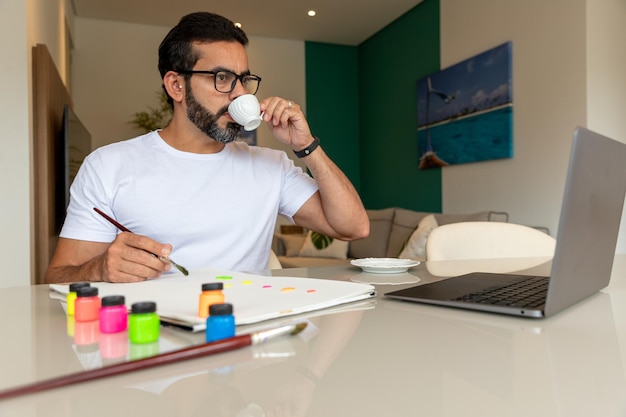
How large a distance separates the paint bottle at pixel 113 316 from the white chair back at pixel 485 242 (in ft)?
4.18

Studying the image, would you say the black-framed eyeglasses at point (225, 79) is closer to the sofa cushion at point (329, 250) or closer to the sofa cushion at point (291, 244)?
the sofa cushion at point (329, 250)

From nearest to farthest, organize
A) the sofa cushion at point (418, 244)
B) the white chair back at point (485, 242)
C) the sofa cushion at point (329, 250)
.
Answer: the white chair back at point (485, 242)
the sofa cushion at point (418, 244)
the sofa cushion at point (329, 250)

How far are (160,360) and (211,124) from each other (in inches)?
41.3

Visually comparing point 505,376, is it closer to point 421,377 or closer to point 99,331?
point 421,377

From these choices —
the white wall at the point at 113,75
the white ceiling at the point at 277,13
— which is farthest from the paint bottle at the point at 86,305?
the white wall at the point at 113,75

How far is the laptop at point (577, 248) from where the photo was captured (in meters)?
0.60

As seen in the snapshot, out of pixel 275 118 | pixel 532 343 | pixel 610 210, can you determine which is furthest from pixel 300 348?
pixel 275 118

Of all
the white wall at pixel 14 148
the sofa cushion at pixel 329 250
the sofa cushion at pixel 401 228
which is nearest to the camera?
the white wall at pixel 14 148

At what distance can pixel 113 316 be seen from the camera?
556 millimetres

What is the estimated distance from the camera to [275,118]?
1367 mm

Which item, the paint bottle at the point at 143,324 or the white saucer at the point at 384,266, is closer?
the paint bottle at the point at 143,324

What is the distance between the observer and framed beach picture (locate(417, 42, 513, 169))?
4047mm

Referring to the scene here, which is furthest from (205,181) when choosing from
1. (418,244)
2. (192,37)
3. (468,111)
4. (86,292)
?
(468,111)

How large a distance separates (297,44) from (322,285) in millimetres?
5893
